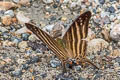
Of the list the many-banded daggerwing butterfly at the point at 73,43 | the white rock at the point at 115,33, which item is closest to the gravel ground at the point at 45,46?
the white rock at the point at 115,33

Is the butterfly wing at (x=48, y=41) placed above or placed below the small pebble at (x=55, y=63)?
above

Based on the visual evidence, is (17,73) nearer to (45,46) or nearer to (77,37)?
(45,46)

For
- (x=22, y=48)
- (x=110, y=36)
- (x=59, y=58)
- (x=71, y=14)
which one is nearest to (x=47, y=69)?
(x=59, y=58)

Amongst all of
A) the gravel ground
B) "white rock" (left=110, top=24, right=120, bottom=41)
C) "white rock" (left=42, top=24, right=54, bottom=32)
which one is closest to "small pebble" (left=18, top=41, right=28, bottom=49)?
the gravel ground

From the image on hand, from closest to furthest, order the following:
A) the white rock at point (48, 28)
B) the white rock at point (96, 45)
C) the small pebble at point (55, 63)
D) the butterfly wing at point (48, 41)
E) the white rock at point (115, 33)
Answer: the butterfly wing at point (48, 41)
the small pebble at point (55, 63)
the white rock at point (96, 45)
the white rock at point (115, 33)
the white rock at point (48, 28)

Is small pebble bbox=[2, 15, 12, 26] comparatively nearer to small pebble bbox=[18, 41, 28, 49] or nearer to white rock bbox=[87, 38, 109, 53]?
small pebble bbox=[18, 41, 28, 49]

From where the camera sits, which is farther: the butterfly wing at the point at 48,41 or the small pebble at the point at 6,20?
the small pebble at the point at 6,20

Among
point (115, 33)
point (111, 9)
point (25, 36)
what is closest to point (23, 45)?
point (25, 36)

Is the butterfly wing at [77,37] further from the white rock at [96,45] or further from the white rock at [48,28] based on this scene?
the white rock at [48,28]

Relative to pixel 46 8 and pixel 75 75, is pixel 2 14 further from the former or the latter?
pixel 75 75
